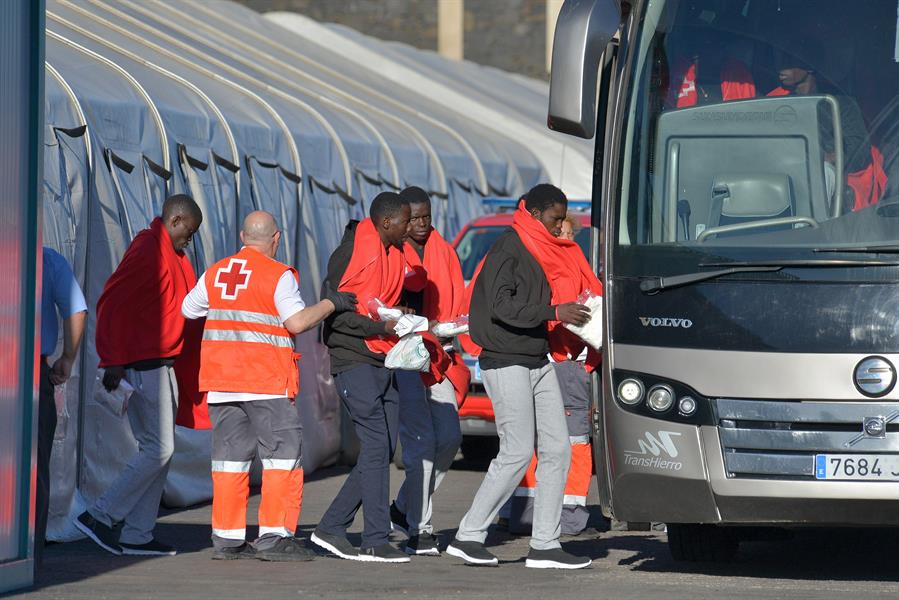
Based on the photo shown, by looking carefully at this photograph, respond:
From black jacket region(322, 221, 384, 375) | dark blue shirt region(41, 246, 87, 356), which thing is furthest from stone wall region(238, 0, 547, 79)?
dark blue shirt region(41, 246, 87, 356)

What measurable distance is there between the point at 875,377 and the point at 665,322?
0.94 metres

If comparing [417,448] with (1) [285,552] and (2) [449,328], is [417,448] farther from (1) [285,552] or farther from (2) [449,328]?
(1) [285,552]

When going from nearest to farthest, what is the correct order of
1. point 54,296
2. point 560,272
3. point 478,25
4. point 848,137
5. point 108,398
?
point 848,137, point 54,296, point 560,272, point 108,398, point 478,25

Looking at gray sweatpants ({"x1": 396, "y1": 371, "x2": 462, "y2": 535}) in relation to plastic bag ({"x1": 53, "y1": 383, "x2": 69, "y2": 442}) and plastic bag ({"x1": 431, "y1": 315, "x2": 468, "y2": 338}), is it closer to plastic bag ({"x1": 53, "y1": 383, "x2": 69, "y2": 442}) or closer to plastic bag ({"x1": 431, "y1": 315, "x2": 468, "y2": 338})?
plastic bag ({"x1": 431, "y1": 315, "x2": 468, "y2": 338})

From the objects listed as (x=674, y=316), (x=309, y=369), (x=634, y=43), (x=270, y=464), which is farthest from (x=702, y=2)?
→ (x=309, y=369)

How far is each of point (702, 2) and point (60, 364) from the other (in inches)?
134

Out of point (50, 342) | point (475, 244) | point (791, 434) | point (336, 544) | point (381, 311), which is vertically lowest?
point (336, 544)

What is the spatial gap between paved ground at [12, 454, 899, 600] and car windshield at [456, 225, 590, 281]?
4422 mm

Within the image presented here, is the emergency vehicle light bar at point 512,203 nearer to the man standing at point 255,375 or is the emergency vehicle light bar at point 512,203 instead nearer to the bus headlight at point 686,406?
the man standing at point 255,375

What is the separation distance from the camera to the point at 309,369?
13586mm

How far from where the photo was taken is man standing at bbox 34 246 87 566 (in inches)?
328

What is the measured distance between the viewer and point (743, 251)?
798cm

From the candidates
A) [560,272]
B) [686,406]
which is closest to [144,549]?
[560,272]

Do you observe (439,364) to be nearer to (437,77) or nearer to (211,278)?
(211,278)
